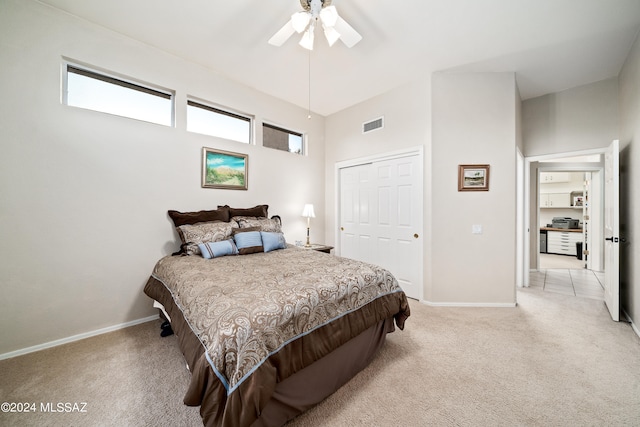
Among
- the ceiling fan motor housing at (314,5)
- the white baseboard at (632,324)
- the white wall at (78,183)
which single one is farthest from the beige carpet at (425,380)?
the ceiling fan motor housing at (314,5)

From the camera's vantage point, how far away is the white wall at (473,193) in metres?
3.01

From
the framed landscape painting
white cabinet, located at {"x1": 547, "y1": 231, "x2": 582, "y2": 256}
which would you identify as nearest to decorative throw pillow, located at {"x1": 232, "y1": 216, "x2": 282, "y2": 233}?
the framed landscape painting

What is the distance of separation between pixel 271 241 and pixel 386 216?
1.85 meters

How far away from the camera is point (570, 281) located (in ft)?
13.4

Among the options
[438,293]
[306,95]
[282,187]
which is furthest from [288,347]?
[306,95]

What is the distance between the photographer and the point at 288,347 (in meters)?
1.31

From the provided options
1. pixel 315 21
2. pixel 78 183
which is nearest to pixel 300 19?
pixel 315 21

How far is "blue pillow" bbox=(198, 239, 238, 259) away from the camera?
8.10 feet

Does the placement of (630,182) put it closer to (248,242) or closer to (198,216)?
(248,242)

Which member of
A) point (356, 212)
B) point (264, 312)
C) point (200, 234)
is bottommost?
point (264, 312)

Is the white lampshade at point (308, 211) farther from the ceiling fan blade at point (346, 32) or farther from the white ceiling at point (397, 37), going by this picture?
the ceiling fan blade at point (346, 32)

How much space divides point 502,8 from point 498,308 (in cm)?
320

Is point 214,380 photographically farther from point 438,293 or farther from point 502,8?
point 502,8

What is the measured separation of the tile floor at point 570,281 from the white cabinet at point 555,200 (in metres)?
2.60
